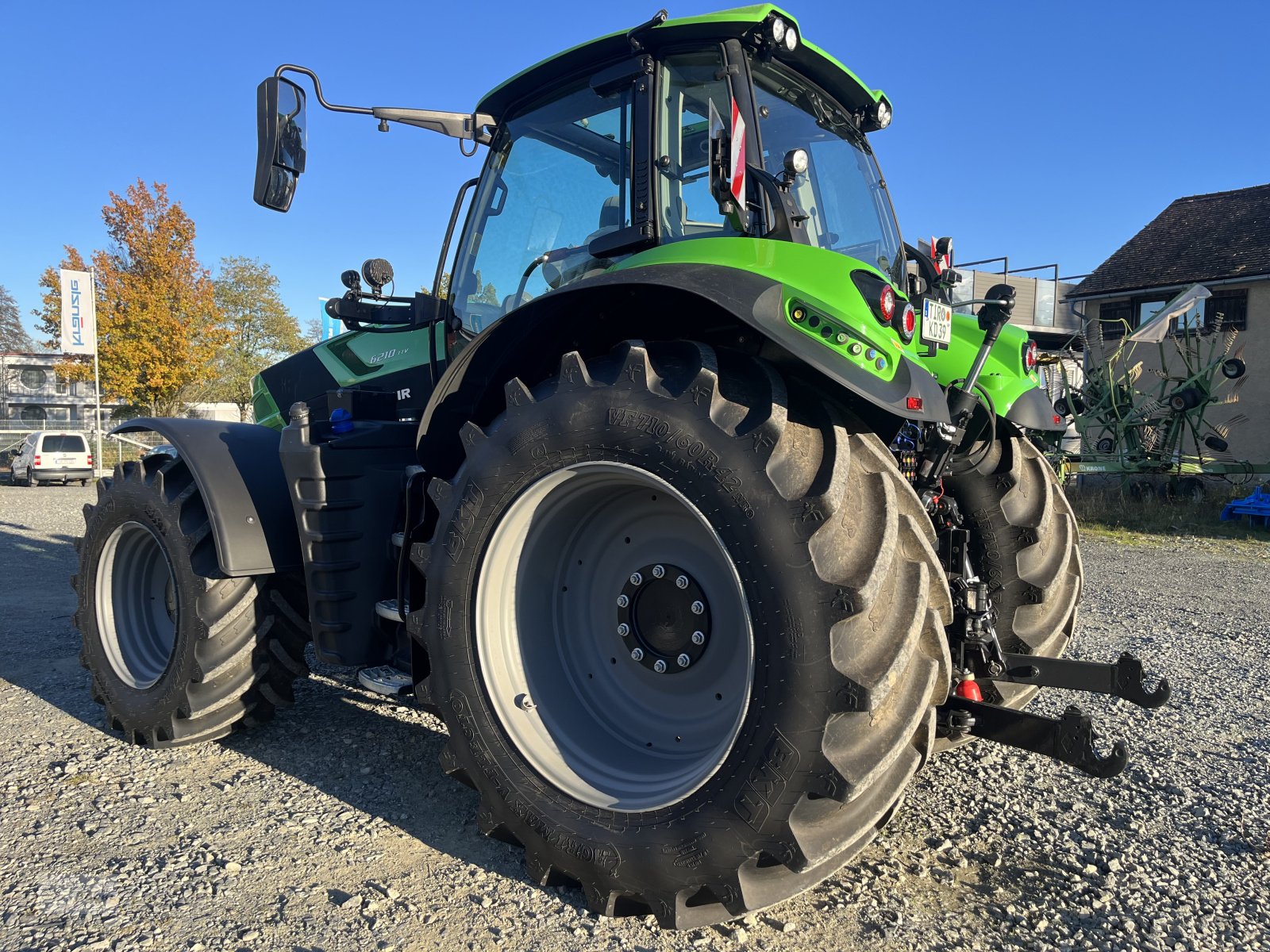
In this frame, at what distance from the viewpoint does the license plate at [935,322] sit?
273 centimetres

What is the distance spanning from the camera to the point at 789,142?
320 centimetres

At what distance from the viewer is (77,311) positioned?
22781mm

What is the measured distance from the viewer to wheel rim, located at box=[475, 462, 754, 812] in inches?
101

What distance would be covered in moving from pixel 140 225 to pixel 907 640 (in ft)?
99.8

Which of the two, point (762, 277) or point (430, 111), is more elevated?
point (430, 111)

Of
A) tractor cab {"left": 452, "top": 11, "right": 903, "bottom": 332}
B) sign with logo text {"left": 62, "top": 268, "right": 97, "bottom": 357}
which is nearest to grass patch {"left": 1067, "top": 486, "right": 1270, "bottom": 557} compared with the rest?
tractor cab {"left": 452, "top": 11, "right": 903, "bottom": 332}

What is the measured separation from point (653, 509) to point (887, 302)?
0.97 metres

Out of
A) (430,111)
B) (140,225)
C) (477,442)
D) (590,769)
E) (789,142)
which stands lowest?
(590,769)

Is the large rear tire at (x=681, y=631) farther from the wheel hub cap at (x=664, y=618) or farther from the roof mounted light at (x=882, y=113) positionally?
the roof mounted light at (x=882, y=113)

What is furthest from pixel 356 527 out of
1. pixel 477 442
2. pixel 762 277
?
Result: pixel 762 277

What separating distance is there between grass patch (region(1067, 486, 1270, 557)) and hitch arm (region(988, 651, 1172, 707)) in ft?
30.4

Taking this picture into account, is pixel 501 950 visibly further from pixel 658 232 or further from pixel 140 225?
pixel 140 225

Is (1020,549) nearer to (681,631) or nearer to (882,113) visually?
(681,631)

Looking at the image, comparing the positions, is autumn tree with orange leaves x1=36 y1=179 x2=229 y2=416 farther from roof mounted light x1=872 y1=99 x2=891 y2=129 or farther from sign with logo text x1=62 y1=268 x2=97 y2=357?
roof mounted light x1=872 y1=99 x2=891 y2=129
